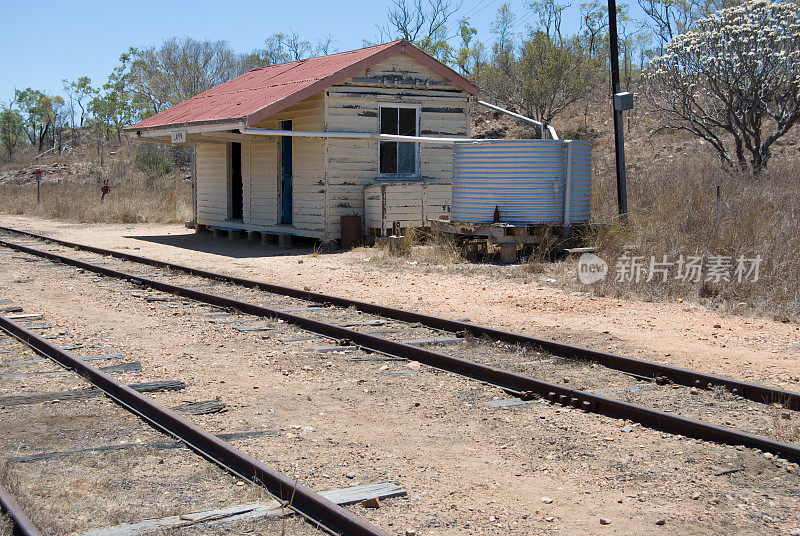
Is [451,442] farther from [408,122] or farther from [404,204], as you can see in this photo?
[408,122]

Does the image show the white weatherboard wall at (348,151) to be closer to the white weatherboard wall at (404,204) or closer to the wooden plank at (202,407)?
the white weatherboard wall at (404,204)

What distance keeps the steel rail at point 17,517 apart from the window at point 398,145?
15577 mm

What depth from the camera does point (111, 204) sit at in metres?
29.2

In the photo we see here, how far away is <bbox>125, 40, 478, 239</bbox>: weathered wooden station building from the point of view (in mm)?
18047

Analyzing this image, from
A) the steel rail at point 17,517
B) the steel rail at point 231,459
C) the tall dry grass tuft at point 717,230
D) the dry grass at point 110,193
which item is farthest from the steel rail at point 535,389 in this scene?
the dry grass at point 110,193

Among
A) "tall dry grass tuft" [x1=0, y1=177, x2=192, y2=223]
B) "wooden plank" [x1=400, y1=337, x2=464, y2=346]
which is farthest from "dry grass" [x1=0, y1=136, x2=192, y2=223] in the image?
"wooden plank" [x1=400, y1=337, x2=464, y2=346]

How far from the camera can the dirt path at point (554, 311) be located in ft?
26.4

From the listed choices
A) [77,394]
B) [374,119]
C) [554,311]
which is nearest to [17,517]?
[77,394]

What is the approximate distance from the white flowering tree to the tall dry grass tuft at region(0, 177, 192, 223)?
16189 millimetres

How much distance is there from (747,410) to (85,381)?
5086 mm

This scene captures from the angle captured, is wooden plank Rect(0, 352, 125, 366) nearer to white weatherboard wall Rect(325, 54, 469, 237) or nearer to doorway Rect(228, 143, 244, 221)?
white weatherboard wall Rect(325, 54, 469, 237)

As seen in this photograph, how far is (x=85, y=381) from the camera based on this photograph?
6930 millimetres

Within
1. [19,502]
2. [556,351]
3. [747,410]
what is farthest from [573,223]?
[19,502]

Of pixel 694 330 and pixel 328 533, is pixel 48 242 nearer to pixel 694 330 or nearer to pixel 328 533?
pixel 694 330
